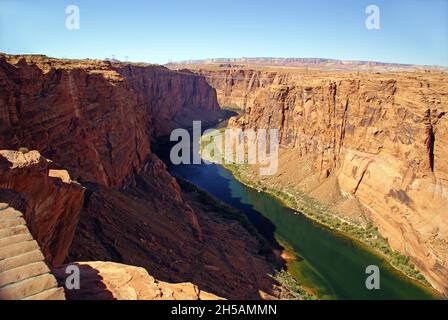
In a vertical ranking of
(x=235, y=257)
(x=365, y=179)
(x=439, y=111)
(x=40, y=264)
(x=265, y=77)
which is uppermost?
(x=265, y=77)

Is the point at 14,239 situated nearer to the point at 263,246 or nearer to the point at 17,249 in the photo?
the point at 17,249

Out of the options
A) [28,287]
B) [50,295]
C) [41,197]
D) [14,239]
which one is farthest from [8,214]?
[41,197]

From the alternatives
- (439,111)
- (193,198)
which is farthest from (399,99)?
(193,198)

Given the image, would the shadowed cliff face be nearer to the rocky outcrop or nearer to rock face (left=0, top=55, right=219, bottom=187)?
rock face (left=0, top=55, right=219, bottom=187)

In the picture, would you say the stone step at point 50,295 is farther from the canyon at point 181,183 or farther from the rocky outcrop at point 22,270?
the canyon at point 181,183

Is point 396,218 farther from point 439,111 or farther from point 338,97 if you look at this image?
point 338,97

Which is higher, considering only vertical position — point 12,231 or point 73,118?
point 73,118
